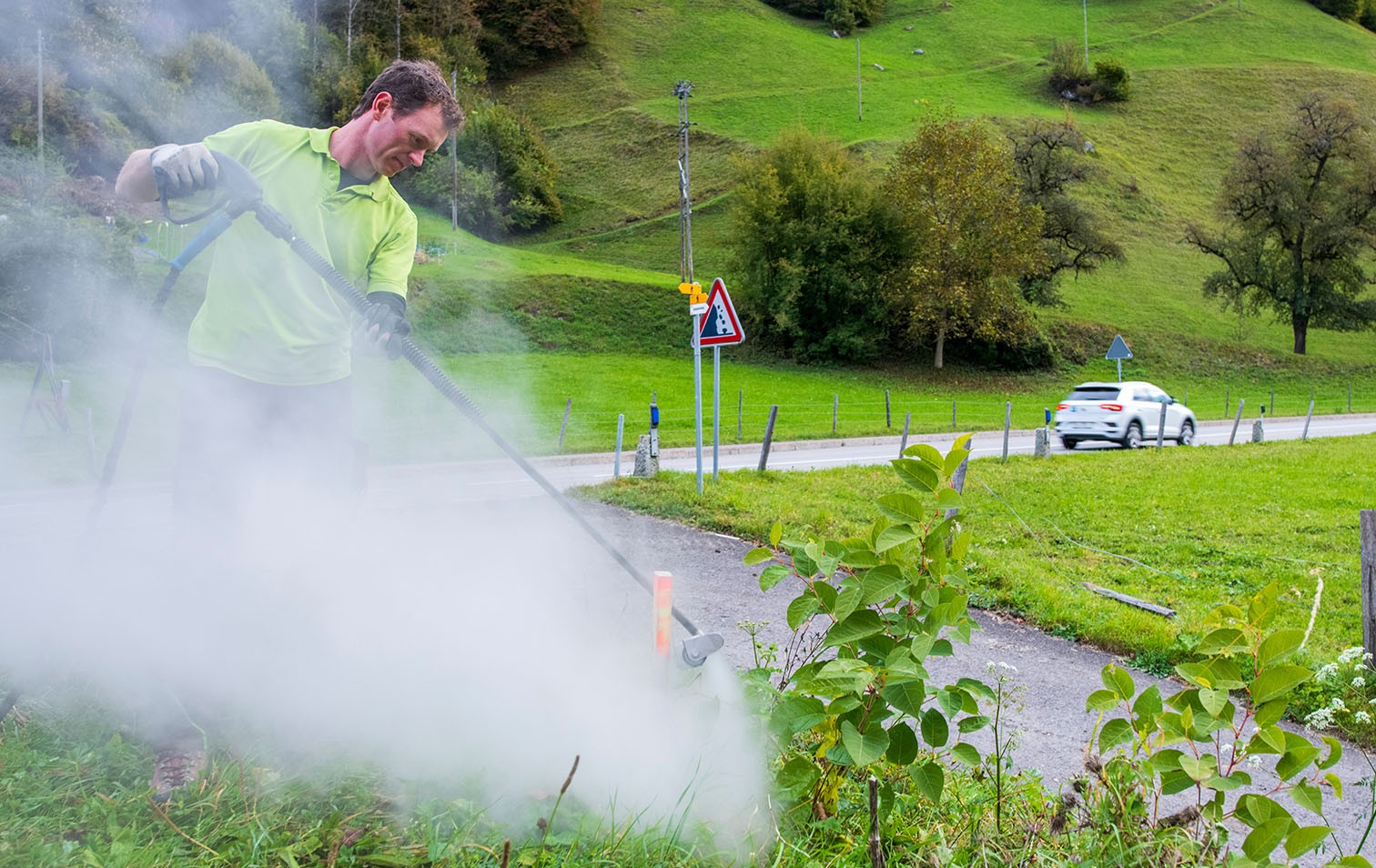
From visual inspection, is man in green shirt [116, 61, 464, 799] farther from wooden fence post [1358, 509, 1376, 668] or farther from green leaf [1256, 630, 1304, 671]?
wooden fence post [1358, 509, 1376, 668]

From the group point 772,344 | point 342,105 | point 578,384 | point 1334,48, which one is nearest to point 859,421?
point 578,384

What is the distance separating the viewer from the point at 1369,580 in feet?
16.9

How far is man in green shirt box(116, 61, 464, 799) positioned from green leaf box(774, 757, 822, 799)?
1.96m

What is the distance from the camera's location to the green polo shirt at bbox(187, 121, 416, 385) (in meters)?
3.41

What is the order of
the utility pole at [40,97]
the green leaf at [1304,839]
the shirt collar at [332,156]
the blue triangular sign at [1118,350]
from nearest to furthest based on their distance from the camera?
the green leaf at [1304,839] < the utility pole at [40,97] < the shirt collar at [332,156] < the blue triangular sign at [1118,350]

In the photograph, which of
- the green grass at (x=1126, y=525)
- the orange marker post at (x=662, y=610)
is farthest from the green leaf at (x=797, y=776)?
the green grass at (x=1126, y=525)

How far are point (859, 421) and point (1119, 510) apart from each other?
1566cm

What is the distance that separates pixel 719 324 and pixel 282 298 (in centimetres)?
826

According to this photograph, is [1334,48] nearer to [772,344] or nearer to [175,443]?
[772,344]

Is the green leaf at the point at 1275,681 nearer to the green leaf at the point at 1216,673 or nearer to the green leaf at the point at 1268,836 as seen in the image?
the green leaf at the point at 1216,673

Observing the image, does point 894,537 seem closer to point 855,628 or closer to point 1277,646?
point 855,628

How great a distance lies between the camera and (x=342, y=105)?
15.2 ft

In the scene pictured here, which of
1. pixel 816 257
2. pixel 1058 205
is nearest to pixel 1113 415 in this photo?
pixel 816 257

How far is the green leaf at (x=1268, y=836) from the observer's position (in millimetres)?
2357
